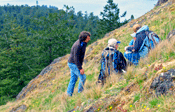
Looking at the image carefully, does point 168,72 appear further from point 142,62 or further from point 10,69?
point 10,69

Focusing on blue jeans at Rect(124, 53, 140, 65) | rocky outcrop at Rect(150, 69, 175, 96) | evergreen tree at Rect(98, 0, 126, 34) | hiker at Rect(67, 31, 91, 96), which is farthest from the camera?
evergreen tree at Rect(98, 0, 126, 34)

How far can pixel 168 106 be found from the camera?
1844mm

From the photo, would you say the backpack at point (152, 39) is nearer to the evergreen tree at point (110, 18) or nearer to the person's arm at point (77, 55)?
the person's arm at point (77, 55)

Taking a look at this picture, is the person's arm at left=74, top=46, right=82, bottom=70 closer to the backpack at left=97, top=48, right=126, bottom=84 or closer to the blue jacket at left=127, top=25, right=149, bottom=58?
the backpack at left=97, top=48, right=126, bottom=84

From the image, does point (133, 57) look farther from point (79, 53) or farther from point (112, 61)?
point (79, 53)

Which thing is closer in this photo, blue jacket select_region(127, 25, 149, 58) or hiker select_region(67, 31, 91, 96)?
hiker select_region(67, 31, 91, 96)

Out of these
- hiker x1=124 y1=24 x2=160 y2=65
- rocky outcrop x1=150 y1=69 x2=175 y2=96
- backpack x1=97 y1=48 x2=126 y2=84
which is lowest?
rocky outcrop x1=150 y1=69 x2=175 y2=96

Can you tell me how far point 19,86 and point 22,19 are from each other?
82214 millimetres

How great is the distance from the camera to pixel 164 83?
2266 millimetres

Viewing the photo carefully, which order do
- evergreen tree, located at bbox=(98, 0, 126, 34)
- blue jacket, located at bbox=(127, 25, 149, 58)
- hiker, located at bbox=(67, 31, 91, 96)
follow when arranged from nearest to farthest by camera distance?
1. hiker, located at bbox=(67, 31, 91, 96)
2. blue jacket, located at bbox=(127, 25, 149, 58)
3. evergreen tree, located at bbox=(98, 0, 126, 34)

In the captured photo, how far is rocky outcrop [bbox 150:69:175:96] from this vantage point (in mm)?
2160

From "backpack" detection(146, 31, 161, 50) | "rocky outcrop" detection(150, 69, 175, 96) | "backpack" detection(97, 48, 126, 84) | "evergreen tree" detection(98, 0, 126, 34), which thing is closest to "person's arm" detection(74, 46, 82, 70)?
"backpack" detection(97, 48, 126, 84)

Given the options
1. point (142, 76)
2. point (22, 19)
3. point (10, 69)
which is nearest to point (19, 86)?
point (10, 69)

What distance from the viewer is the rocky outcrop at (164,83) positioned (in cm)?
216
